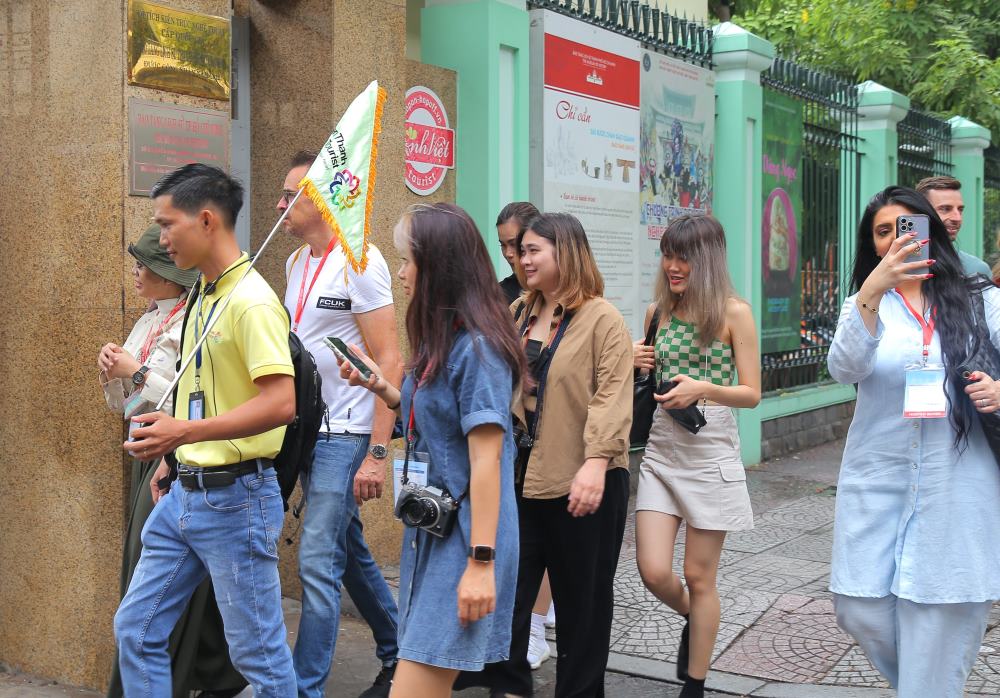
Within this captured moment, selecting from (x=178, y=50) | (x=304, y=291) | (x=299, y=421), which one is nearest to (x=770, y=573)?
(x=304, y=291)

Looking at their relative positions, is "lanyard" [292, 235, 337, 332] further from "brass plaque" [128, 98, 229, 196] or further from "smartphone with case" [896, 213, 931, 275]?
"smartphone with case" [896, 213, 931, 275]

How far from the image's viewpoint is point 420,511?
3201mm

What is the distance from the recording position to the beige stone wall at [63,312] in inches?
186

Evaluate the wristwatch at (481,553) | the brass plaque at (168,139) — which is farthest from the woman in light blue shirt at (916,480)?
the brass plaque at (168,139)

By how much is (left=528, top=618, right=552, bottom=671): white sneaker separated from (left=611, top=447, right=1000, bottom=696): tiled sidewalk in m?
0.41

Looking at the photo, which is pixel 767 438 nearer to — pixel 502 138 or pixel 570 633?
pixel 502 138

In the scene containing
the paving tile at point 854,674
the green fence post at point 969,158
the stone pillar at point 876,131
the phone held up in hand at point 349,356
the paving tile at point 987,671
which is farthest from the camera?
the green fence post at point 969,158

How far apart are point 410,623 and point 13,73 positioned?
3.10 m

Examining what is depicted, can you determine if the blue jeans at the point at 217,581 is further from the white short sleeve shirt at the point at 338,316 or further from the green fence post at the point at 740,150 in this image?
the green fence post at the point at 740,150

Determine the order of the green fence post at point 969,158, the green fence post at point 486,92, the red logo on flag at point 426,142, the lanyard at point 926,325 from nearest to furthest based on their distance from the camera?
1. the lanyard at point 926,325
2. the red logo on flag at point 426,142
3. the green fence post at point 486,92
4. the green fence post at point 969,158

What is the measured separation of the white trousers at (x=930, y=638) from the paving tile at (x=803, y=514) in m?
4.25

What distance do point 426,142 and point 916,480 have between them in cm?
409

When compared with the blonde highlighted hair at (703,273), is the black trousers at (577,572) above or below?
below

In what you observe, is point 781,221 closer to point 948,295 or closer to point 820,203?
point 820,203
